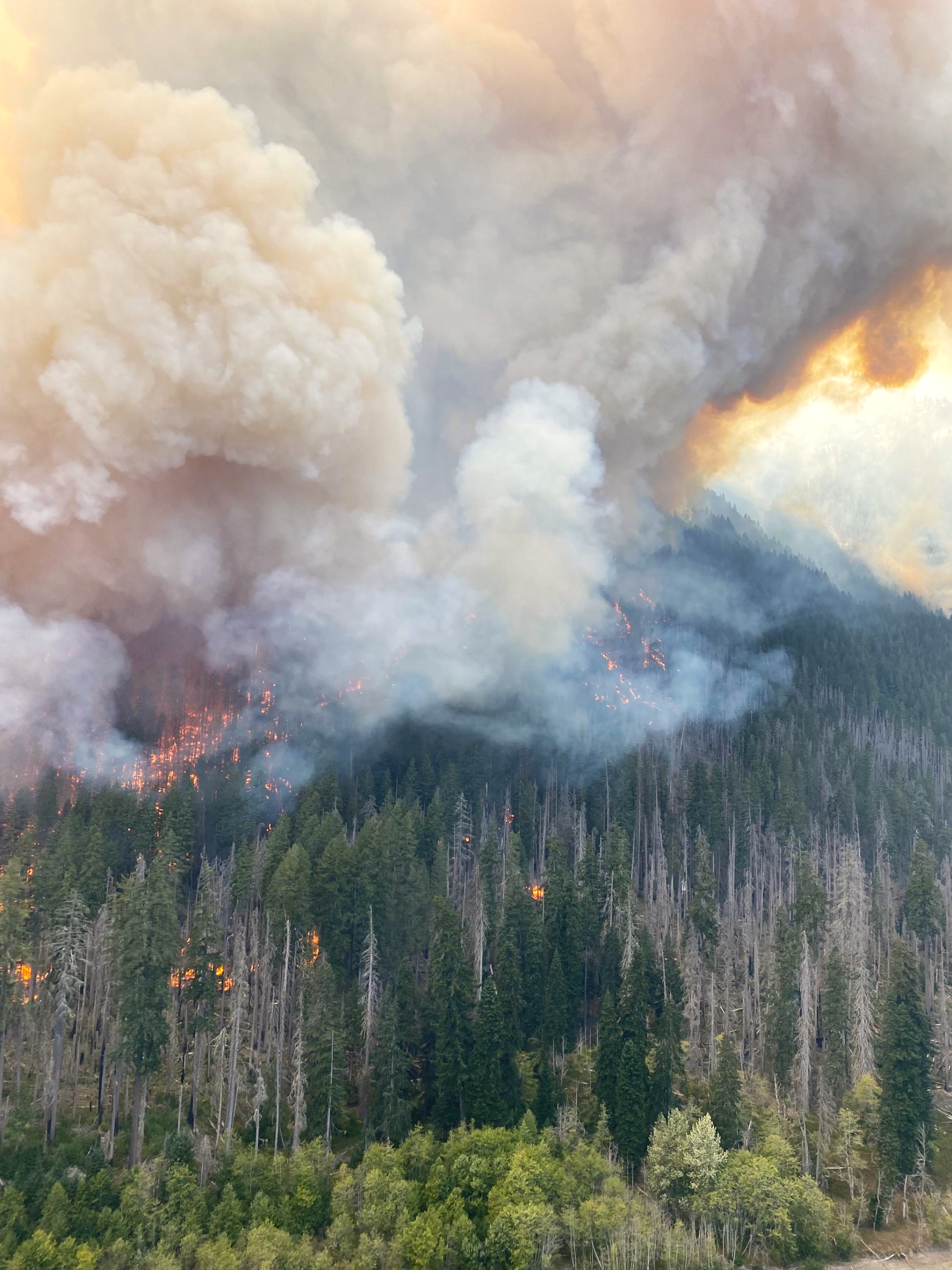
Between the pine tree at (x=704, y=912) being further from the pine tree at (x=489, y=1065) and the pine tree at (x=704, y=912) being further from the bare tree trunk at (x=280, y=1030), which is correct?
the bare tree trunk at (x=280, y=1030)

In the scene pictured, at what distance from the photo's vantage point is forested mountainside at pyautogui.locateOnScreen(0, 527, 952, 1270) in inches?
1416

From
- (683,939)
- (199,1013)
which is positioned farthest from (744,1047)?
(199,1013)

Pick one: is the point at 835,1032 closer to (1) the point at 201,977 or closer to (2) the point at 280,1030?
(2) the point at 280,1030

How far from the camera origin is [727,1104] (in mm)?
43906

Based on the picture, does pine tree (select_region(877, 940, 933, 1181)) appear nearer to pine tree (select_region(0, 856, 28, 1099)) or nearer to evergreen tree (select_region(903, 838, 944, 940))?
evergreen tree (select_region(903, 838, 944, 940))

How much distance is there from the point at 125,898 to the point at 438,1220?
77.9 feet

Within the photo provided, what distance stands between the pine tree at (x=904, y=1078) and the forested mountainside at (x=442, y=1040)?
0.57 feet

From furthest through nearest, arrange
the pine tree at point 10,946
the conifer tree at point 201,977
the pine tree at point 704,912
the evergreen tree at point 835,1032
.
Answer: the pine tree at point 704,912, the evergreen tree at point 835,1032, the conifer tree at point 201,977, the pine tree at point 10,946

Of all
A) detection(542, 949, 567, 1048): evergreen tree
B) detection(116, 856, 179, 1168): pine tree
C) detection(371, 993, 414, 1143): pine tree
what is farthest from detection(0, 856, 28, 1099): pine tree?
detection(542, 949, 567, 1048): evergreen tree

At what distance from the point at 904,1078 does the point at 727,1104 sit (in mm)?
10314

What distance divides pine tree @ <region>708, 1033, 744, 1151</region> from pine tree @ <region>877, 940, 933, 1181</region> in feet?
26.2

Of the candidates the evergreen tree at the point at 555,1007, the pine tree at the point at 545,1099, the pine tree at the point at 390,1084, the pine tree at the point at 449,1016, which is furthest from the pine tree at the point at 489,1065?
the evergreen tree at the point at 555,1007

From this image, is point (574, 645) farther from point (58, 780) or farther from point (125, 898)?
point (125, 898)

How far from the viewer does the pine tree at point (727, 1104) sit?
143 ft
